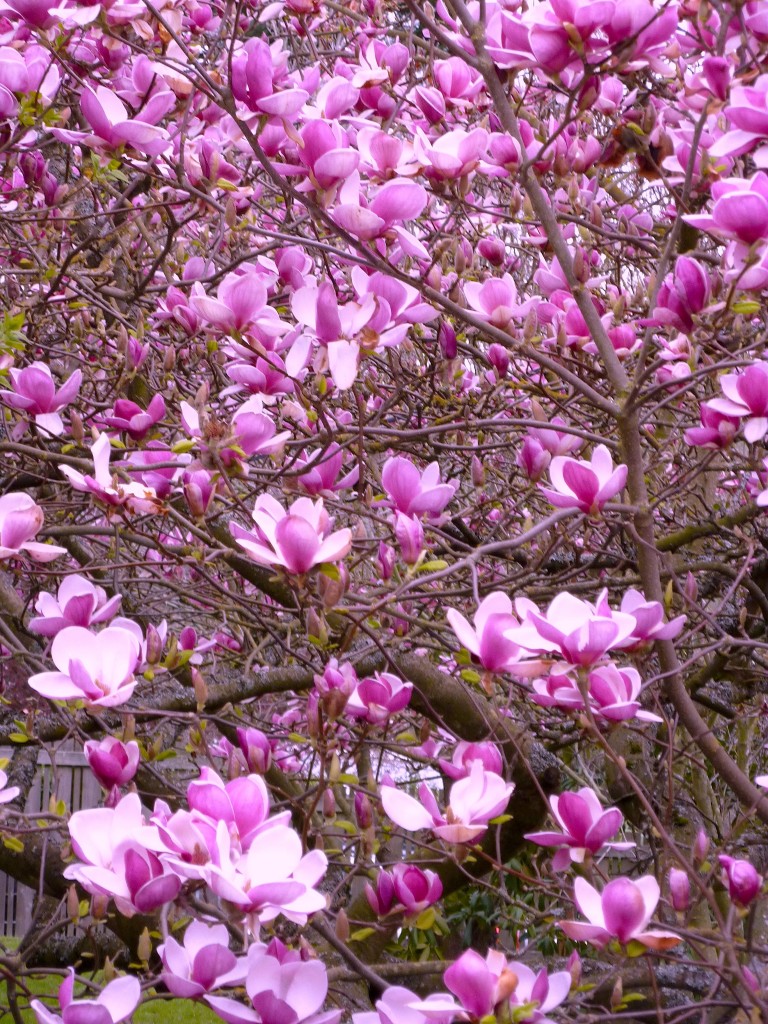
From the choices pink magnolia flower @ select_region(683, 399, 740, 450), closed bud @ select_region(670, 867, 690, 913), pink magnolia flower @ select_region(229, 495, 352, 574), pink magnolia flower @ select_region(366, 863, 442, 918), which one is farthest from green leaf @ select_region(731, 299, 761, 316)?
pink magnolia flower @ select_region(366, 863, 442, 918)

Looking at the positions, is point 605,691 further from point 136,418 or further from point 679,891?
point 136,418

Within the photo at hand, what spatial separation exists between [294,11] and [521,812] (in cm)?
182

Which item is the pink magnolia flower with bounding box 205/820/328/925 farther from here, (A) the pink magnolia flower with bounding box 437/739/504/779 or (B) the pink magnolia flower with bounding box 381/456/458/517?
(B) the pink magnolia flower with bounding box 381/456/458/517

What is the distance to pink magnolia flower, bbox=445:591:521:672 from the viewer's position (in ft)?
4.09

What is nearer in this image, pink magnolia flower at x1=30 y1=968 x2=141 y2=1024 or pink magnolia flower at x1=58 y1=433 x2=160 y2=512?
pink magnolia flower at x1=30 y1=968 x2=141 y2=1024

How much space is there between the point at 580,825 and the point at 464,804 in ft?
0.52

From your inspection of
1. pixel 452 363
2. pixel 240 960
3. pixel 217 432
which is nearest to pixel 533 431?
pixel 452 363

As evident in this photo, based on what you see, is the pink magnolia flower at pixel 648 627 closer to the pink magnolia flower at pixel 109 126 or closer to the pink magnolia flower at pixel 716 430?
the pink magnolia flower at pixel 716 430

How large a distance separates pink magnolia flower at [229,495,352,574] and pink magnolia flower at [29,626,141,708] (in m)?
0.19

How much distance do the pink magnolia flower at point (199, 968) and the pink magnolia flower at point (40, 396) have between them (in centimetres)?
110

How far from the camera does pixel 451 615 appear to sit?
4.02 ft

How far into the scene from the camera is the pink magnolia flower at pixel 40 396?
1.84 metres

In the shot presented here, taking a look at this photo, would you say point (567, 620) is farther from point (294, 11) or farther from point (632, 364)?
point (632, 364)

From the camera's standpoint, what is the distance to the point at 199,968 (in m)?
0.99
